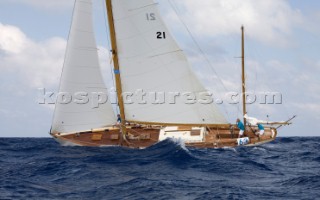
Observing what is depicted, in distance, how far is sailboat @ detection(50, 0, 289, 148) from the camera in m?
28.0

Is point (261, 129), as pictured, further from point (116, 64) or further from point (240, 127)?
point (116, 64)

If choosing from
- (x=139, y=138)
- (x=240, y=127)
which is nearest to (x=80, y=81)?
(x=139, y=138)

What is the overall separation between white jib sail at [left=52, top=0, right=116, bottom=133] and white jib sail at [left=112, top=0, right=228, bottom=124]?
1650 millimetres

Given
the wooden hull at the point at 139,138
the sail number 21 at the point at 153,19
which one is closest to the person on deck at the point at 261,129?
the wooden hull at the point at 139,138

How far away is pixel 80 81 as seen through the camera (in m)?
28.0

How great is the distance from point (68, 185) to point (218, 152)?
1174cm

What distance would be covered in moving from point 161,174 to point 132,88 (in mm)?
10078

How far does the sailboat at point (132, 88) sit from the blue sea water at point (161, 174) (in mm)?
1164

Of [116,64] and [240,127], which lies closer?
[116,64]

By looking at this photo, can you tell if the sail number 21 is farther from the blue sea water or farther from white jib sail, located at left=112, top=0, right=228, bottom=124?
the blue sea water

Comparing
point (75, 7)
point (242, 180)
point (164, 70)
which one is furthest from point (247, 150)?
point (75, 7)

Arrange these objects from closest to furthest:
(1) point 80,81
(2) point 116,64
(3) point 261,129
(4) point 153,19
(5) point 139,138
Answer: (1) point 80,81, (4) point 153,19, (2) point 116,64, (5) point 139,138, (3) point 261,129

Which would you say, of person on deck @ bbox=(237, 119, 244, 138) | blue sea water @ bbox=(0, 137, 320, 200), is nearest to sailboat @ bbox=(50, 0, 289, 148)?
person on deck @ bbox=(237, 119, 244, 138)

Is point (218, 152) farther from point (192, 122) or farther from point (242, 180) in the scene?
point (242, 180)
